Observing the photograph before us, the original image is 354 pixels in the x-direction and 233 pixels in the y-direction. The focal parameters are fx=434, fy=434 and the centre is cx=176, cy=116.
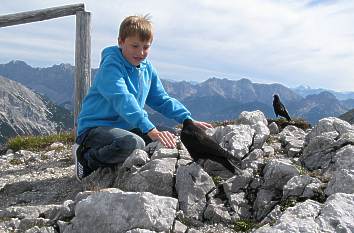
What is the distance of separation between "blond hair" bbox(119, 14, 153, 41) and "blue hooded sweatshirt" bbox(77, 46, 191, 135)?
1.97 feet

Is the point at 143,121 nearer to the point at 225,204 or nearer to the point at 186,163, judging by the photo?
the point at 186,163

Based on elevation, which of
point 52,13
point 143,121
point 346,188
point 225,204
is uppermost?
point 52,13

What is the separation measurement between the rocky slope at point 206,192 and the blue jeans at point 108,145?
0.22 meters

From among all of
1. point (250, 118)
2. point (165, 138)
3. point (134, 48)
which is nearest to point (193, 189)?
point (165, 138)

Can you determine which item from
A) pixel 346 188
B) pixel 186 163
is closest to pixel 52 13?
pixel 186 163

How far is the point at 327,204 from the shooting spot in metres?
5.29

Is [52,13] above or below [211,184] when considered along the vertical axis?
above

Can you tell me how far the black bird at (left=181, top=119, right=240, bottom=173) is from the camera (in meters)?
6.84

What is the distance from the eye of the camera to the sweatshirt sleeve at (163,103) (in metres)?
8.82

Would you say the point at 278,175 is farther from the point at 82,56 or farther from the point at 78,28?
the point at 78,28

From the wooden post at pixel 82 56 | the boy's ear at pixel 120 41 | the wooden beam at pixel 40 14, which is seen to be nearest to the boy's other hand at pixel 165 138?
the boy's ear at pixel 120 41

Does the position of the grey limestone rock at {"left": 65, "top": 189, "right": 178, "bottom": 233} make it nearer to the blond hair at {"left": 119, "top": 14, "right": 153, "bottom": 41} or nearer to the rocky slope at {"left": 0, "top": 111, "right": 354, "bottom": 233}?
the rocky slope at {"left": 0, "top": 111, "right": 354, "bottom": 233}

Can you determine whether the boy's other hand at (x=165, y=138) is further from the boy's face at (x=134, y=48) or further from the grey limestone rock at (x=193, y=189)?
the boy's face at (x=134, y=48)

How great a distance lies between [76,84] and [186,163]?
5687 millimetres
